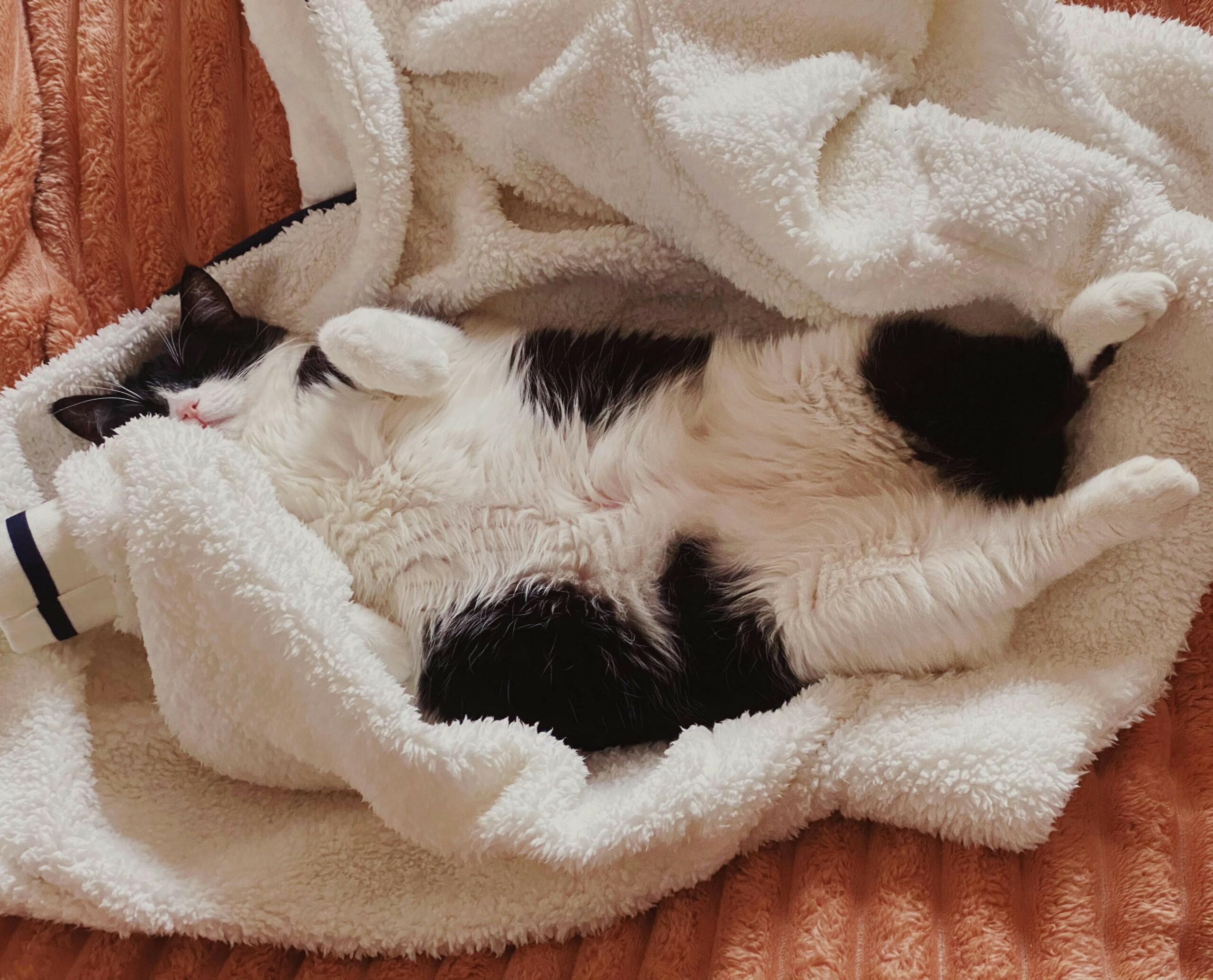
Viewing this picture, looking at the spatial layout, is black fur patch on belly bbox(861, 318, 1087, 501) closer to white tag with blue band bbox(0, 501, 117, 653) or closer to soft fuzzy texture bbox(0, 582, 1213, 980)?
soft fuzzy texture bbox(0, 582, 1213, 980)

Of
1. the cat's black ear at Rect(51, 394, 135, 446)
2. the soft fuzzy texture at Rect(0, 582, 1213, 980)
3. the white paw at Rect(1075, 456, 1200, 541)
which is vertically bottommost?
the soft fuzzy texture at Rect(0, 582, 1213, 980)

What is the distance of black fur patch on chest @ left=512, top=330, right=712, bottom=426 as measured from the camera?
4.23ft

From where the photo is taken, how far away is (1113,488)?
103 centimetres

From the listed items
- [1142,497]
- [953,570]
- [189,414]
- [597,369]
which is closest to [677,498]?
[597,369]

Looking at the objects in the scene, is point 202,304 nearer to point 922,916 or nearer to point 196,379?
point 196,379

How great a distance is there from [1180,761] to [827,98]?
3.03ft

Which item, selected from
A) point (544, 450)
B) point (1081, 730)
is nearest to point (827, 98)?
point (544, 450)

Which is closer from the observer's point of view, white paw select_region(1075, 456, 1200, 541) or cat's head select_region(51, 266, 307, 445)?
white paw select_region(1075, 456, 1200, 541)

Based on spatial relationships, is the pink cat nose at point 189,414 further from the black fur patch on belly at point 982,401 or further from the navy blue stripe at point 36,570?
the black fur patch on belly at point 982,401

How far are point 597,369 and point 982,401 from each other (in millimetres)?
521

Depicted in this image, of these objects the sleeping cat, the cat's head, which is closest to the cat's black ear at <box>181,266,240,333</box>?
the cat's head

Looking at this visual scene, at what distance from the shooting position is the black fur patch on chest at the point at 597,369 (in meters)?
1.29

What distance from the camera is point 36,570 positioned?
3.74 feet

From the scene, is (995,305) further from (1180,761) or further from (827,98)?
(1180,761)
